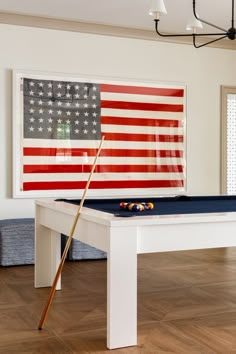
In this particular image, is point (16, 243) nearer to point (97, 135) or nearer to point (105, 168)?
point (105, 168)

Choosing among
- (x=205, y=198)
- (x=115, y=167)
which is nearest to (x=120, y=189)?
(x=115, y=167)

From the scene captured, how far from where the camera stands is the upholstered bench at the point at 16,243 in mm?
5195

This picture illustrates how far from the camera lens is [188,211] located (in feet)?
10.8

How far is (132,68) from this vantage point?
253 inches

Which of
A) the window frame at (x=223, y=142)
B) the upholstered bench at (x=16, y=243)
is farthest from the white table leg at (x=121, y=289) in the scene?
the window frame at (x=223, y=142)

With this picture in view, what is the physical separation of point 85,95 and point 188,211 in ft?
10.3

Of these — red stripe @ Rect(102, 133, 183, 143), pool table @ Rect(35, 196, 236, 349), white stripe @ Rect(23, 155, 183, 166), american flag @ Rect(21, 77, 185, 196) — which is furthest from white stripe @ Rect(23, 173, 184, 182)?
pool table @ Rect(35, 196, 236, 349)

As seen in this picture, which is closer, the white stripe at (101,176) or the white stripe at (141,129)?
the white stripe at (101,176)

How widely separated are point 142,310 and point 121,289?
78 cm

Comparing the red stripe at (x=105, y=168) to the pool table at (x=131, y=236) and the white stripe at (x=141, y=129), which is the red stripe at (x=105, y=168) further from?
the pool table at (x=131, y=236)

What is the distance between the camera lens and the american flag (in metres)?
5.89

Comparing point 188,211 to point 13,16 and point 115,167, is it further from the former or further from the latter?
point 13,16

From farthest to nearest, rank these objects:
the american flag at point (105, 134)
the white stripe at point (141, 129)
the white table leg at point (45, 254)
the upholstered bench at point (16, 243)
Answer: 1. the white stripe at point (141, 129)
2. the american flag at point (105, 134)
3. the upholstered bench at point (16, 243)
4. the white table leg at point (45, 254)

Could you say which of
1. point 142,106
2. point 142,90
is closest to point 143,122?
point 142,106
